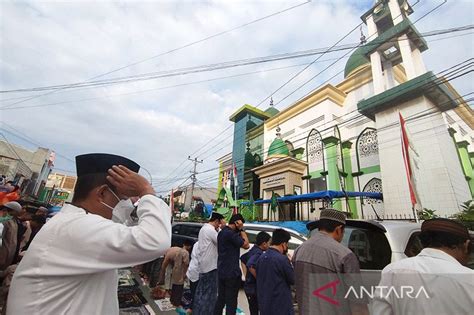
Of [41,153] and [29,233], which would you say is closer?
[29,233]

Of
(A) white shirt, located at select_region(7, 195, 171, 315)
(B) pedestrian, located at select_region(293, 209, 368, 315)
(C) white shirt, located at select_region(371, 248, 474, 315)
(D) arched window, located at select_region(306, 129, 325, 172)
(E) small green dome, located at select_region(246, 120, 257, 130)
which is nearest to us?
(A) white shirt, located at select_region(7, 195, 171, 315)

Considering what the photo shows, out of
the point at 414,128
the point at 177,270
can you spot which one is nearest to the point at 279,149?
the point at 414,128

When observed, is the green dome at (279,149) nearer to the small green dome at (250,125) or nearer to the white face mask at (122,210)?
the small green dome at (250,125)

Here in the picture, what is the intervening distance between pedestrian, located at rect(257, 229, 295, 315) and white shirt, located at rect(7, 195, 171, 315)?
226 centimetres

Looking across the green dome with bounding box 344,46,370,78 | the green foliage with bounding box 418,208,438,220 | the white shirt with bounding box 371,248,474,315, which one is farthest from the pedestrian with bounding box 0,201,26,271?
the green dome with bounding box 344,46,370,78

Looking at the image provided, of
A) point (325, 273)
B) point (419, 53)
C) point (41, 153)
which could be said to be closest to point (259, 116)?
point (419, 53)

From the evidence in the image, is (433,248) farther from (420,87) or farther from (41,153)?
(41,153)

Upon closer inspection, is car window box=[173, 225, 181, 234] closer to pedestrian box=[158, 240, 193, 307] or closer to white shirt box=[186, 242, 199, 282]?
pedestrian box=[158, 240, 193, 307]

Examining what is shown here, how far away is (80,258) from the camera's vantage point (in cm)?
98

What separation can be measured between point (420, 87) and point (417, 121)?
164 cm

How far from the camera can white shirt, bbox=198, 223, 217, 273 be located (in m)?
4.29

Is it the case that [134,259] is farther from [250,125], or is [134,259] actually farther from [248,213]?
[250,125]

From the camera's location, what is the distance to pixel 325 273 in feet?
7.80

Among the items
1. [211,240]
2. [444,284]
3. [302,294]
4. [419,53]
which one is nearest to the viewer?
[444,284]
